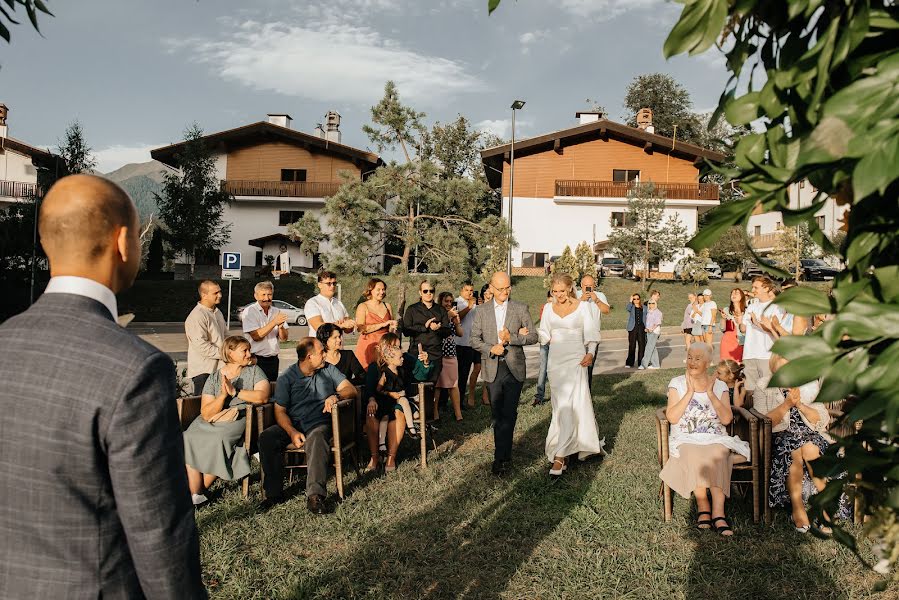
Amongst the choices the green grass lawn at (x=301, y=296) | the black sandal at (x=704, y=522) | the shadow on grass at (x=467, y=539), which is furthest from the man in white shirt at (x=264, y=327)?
the green grass lawn at (x=301, y=296)

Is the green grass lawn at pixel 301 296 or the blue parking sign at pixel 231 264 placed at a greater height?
the blue parking sign at pixel 231 264

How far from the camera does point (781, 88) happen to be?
108 centimetres

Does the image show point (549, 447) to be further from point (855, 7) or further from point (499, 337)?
point (855, 7)

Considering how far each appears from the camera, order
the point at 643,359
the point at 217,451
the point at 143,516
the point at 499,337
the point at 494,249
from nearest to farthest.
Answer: the point at 143,516 → the point at 217,451 → the point at 499,337 → the point at 643,359 → the point at 494,249

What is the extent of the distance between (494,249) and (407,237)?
2.58 metres

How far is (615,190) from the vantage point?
1688 inches

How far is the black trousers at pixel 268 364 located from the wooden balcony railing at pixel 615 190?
3662cm

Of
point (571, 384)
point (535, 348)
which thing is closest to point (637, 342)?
point (535, 348)

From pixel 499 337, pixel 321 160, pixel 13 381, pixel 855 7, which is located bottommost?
pixel 499 337

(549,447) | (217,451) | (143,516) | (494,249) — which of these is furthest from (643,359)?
(143,516)

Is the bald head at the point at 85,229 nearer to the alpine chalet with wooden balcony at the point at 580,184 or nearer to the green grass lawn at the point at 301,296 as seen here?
the green grass lawn at the point at 301,296

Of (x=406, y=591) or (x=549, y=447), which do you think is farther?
(x=549, y=447)

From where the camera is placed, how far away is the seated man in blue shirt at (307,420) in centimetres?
601

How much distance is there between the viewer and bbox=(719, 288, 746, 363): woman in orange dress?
1049 centimetres
